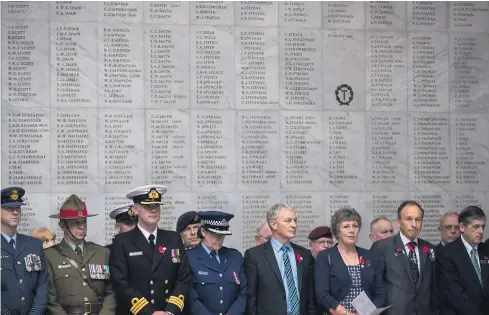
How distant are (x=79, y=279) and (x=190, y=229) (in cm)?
167

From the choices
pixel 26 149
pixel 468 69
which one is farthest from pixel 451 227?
pixel 26 149

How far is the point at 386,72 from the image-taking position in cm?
1243

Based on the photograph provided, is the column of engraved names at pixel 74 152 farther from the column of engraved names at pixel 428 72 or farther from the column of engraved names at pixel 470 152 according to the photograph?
the column of engraved names at pixel 470 152

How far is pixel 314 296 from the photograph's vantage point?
928cm

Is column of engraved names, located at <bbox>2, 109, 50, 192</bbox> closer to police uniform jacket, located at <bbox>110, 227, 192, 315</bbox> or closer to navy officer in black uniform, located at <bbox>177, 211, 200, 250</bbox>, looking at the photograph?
navy officer in black uniform, located at <bbox>177, 211, 200, 250</bbox>

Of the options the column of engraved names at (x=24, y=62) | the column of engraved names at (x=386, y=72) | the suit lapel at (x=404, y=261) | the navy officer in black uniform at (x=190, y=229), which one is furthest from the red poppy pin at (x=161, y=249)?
the column of engraved names at (x=386, y=72)

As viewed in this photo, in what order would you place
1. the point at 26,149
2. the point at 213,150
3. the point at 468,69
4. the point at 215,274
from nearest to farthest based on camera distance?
the point at 215,274
the point at 26,149
the point at 213,150
the point at 468,69

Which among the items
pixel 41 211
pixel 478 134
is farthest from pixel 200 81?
pixel 478 134

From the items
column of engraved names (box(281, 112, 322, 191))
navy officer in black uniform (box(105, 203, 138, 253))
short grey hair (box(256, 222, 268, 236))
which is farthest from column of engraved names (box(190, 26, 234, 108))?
navy officer in black uniform (box(105, 203, 138, 253))

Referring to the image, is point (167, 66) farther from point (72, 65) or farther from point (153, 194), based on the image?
point (153, 194)

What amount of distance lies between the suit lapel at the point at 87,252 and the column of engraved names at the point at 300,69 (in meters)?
3.80

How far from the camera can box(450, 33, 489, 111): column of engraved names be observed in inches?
495

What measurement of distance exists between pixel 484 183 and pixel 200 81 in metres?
3.66

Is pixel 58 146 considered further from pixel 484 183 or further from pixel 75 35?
pixel 484 183
